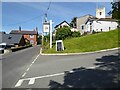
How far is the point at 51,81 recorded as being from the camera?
11648mm

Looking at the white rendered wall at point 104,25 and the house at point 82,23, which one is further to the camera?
the house at point 82,23

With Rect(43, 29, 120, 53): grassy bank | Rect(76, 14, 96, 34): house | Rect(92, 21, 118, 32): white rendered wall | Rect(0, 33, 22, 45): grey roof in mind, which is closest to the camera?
Rect(43, 29, 120, 53): grassy bank

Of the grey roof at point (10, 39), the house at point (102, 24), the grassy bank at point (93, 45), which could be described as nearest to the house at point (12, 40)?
the grey roof at point (10, 39)

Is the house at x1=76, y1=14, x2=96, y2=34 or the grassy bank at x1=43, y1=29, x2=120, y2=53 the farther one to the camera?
the house at x1=76, y1=14, x2=96, y2=34

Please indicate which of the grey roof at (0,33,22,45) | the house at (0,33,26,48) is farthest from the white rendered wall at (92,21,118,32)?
the grey roof at (0,33,22,45)

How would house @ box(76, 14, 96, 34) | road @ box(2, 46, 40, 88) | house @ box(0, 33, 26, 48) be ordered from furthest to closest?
1. house @ box(0, 33, 26, 48)
2. house @ box(76, 14, 96, 34)
3. road @ box(2, 46, 40, 88)

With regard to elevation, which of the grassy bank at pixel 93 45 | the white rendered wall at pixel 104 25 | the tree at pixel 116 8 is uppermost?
the white rendered wall at pixel 104 25

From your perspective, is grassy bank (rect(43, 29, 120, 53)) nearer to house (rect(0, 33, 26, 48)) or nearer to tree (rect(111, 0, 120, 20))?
tree (rect(111, 0, 120, 20))

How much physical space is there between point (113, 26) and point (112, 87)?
6293 cm

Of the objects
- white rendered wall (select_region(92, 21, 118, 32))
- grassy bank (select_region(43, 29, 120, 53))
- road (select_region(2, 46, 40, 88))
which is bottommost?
road (select_region(2, 46, 40, 88))

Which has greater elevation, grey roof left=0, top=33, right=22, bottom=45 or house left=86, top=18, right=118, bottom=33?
house left=86, top=18, right=118, bottom=33

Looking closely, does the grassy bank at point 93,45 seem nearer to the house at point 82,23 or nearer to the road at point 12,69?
the road at point 12,69

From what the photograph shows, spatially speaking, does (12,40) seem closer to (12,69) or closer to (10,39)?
(10,39)

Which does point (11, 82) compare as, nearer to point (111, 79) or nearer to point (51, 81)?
point (51, 81)
